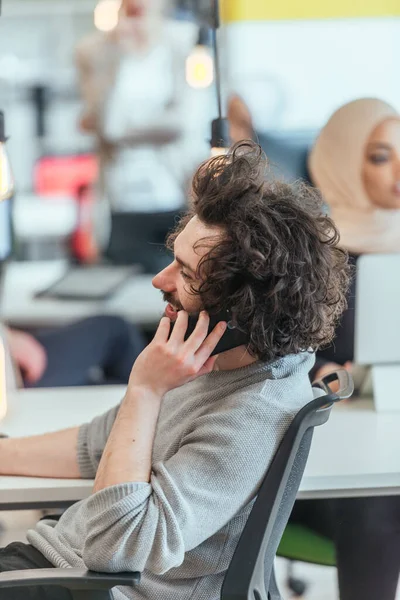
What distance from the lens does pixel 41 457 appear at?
1611 millimetres

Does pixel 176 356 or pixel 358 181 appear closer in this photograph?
pixel 176 356

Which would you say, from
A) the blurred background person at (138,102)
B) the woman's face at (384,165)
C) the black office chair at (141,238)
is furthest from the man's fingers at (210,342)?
the blurred background person at (138,102)

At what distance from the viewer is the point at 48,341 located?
3.21 metres

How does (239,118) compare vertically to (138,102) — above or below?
above

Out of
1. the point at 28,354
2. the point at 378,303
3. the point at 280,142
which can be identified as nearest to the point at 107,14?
the point at 280,142

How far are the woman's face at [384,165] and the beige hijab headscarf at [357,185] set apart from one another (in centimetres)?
2

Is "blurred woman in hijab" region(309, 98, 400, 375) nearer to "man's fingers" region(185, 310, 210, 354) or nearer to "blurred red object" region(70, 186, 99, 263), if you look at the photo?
"man's fingers" region(185, 310, 210, 354)

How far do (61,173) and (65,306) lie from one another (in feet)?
8.81

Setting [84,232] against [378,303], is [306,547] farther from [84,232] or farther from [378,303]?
[84,232]

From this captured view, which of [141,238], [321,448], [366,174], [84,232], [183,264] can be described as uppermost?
[183,264]

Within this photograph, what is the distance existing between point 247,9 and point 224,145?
10.9ft

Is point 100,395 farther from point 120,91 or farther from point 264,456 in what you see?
point 120,91

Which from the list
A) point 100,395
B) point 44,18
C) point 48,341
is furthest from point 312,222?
point 44,18

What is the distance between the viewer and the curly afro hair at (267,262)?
4.28 feet
